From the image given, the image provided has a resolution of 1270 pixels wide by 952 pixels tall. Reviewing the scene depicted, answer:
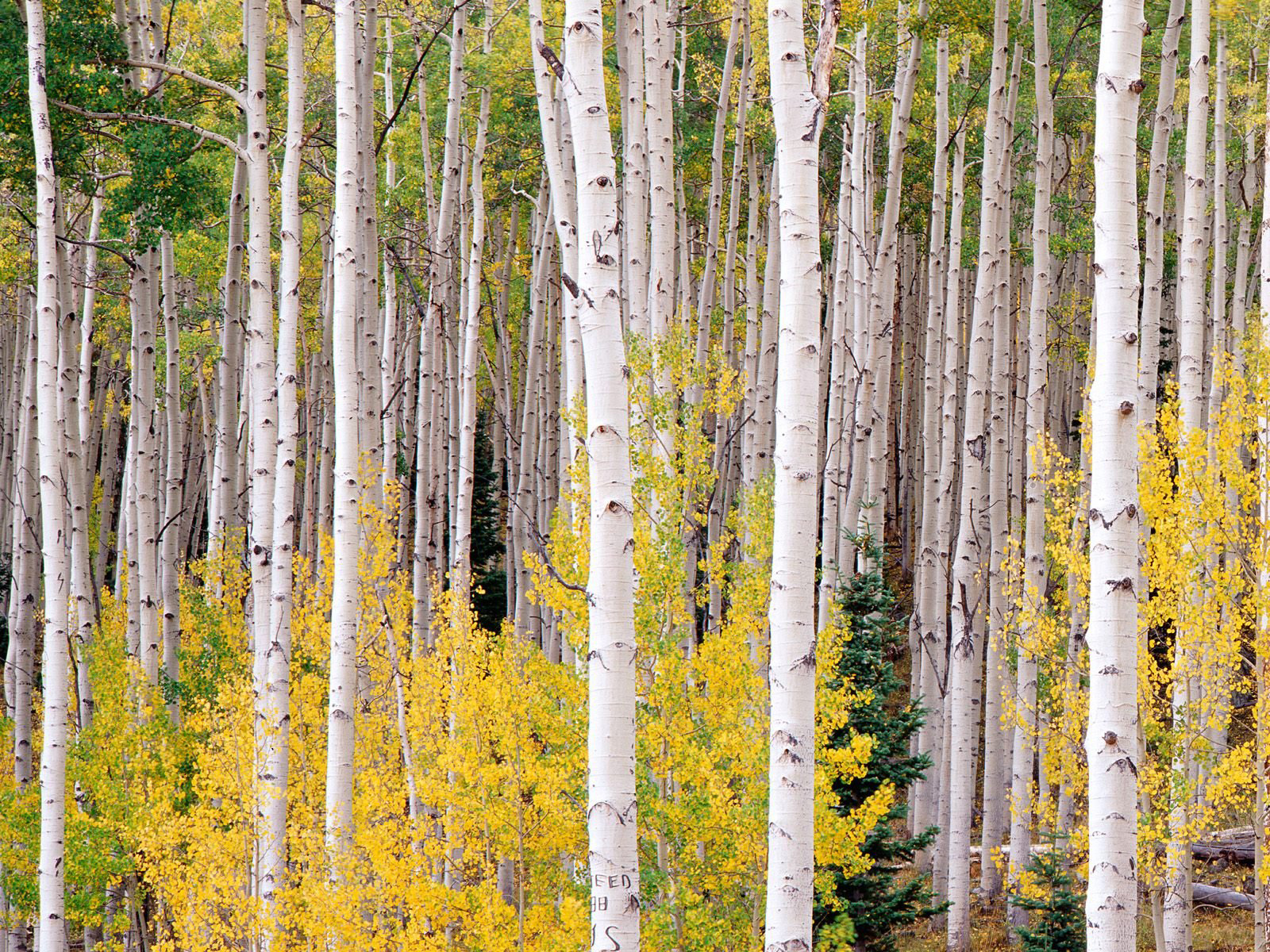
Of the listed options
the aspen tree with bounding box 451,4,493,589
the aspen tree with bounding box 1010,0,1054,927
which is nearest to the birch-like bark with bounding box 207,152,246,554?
the aspen tree with bounding box 451,4,493,589

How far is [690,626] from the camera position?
32.6ft

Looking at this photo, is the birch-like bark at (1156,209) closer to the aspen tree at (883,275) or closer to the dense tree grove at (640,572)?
the dense tree grove at (640,572)

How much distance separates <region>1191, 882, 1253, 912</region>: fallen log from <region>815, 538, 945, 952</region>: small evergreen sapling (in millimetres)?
3008

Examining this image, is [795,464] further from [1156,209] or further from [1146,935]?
[1146,935]

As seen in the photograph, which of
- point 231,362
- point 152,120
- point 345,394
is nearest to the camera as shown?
point 345,394

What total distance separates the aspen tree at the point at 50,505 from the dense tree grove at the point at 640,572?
40mm

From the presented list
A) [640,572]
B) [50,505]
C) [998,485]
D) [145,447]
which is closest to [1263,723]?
[640,572]

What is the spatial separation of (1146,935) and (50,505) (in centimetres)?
1231

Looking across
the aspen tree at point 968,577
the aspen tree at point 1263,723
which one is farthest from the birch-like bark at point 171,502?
the aspen tree at point 1263,723

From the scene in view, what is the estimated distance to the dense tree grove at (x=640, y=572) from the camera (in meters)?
5.55

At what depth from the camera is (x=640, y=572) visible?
9.51 metres

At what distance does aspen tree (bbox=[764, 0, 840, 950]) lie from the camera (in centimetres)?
555

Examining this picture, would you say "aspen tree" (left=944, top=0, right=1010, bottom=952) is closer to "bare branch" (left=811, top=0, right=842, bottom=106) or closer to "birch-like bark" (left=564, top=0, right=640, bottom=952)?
"bare branch" (left=811, top=0, right=842, bottom=106)

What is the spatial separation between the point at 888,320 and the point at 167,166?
30.0 ft
